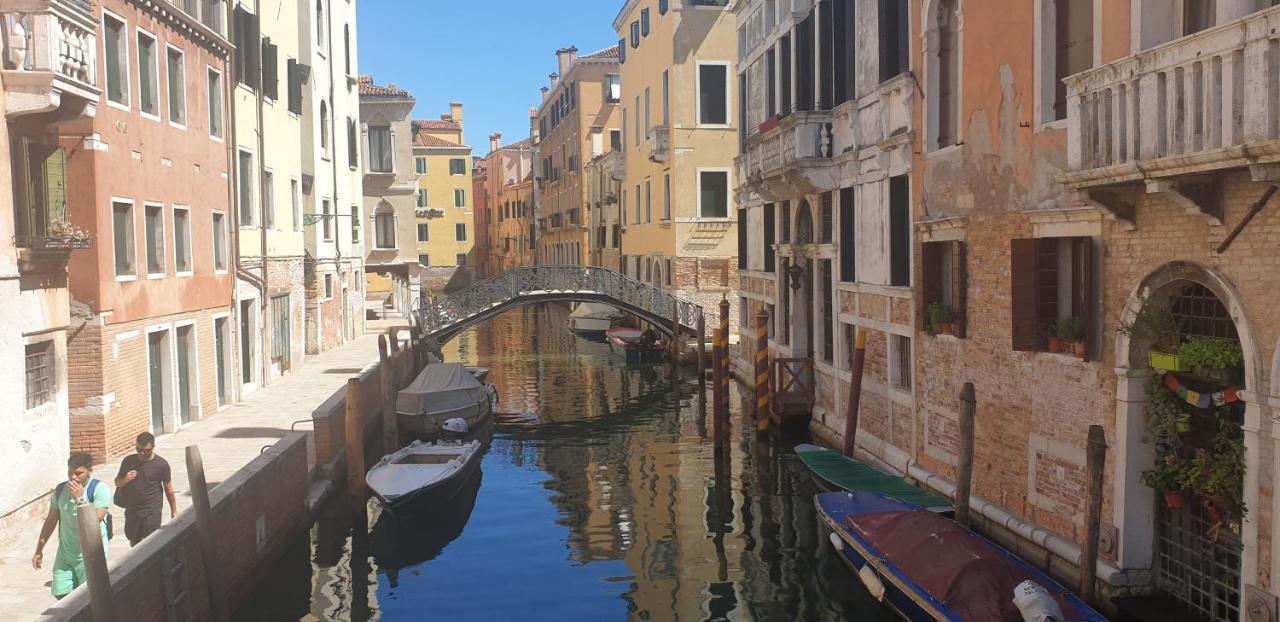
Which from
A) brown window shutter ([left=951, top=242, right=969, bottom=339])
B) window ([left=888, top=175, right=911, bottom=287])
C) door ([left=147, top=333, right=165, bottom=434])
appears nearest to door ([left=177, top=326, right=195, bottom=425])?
door ([left=147, top=333, right=165, bottom=434])

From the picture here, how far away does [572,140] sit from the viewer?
51.2 meters

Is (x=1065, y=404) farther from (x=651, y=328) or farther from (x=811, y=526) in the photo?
(x=651, y=328)

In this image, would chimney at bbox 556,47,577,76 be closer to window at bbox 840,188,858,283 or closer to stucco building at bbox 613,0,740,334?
stucco building at bbox 613,0,740,334

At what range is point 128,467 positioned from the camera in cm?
873

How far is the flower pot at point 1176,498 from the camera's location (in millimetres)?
7971

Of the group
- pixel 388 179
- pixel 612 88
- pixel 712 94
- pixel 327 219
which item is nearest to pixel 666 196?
pixel 712 94

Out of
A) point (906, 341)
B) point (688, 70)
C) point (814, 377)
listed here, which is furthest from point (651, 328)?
point (906, 341)

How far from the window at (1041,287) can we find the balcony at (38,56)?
360 inches

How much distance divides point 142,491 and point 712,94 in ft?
78.2

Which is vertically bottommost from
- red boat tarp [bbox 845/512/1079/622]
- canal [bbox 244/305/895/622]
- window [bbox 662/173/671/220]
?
canal [bbox 244/305/895/622]

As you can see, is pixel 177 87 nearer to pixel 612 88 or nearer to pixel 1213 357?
pixel 1213 357

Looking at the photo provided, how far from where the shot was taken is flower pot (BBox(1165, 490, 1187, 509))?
26.2ft

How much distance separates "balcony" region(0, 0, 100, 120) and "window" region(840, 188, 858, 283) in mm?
9879

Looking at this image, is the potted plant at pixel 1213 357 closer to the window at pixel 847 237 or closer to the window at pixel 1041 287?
the window at pixel 1041 287
